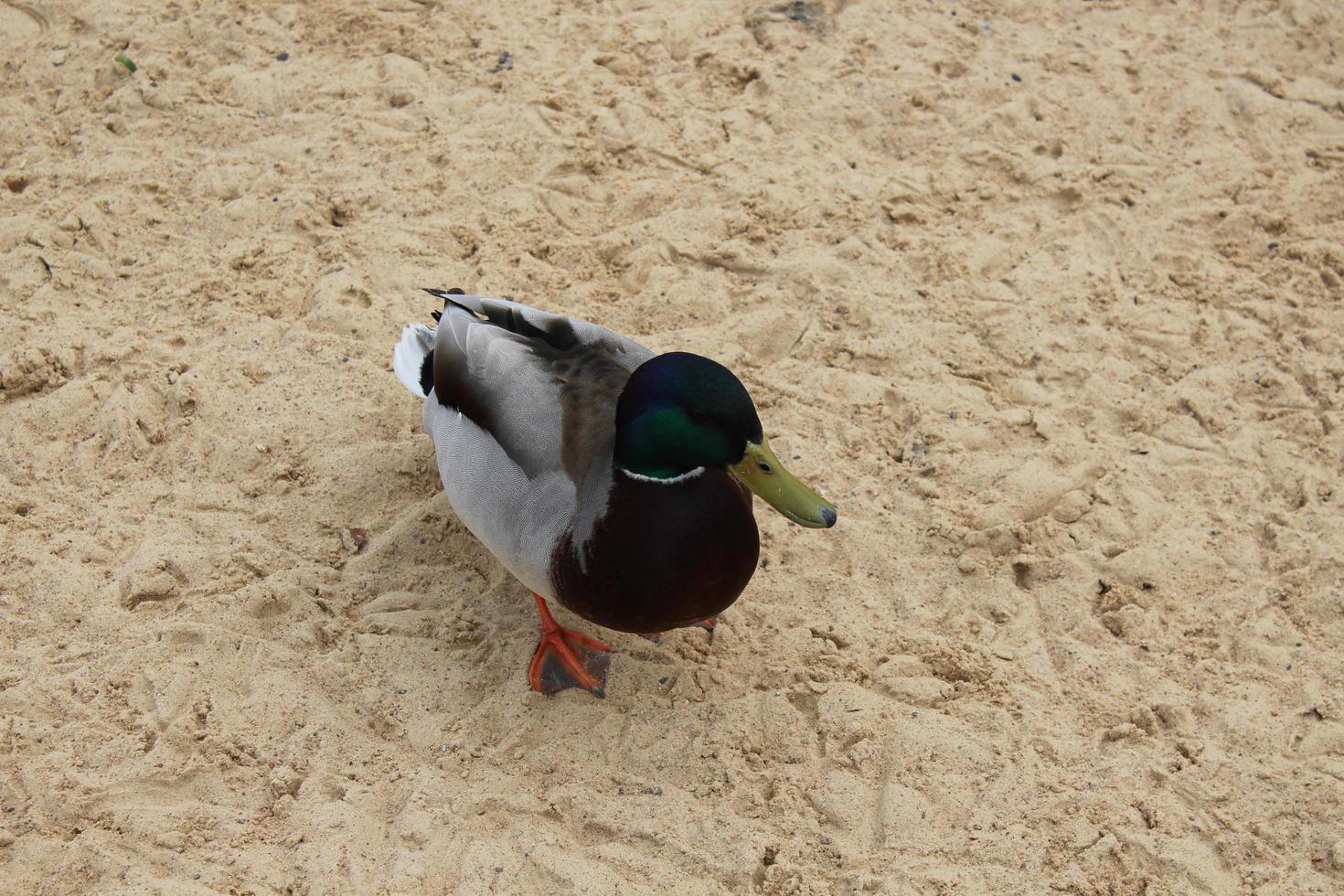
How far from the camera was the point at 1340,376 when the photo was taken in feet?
13.5

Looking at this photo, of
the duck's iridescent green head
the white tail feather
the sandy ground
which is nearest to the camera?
the duck's iridescent green head

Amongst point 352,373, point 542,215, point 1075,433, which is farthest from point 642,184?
point 1075,433

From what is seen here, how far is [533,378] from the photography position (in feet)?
10.5

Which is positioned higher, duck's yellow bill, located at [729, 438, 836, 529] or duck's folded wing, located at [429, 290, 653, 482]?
duck's yellow bill, located at [729, 438, 836, 529]

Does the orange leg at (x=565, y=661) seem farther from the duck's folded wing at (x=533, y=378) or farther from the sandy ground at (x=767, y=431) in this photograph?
the duck's folded wing at (x=533, y=378)

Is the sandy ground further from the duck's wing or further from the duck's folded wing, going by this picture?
the duck's folded wing

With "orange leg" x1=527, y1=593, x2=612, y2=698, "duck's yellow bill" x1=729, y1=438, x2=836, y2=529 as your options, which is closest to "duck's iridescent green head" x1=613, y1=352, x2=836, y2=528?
"duck's yellow bill" x1=729, y1=438, x2=836, y2=529

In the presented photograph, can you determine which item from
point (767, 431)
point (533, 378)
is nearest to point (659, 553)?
point (533, 378)

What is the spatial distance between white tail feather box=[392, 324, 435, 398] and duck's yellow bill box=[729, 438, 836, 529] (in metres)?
1.31

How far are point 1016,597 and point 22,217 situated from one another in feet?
12.2

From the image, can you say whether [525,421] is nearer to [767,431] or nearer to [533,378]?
[533,378]

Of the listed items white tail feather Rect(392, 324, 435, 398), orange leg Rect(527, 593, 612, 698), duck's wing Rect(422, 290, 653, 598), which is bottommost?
orange leg Rect(527, 593, 612, 698)

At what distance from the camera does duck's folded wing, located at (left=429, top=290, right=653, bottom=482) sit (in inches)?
121

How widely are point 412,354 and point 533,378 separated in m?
0.74
